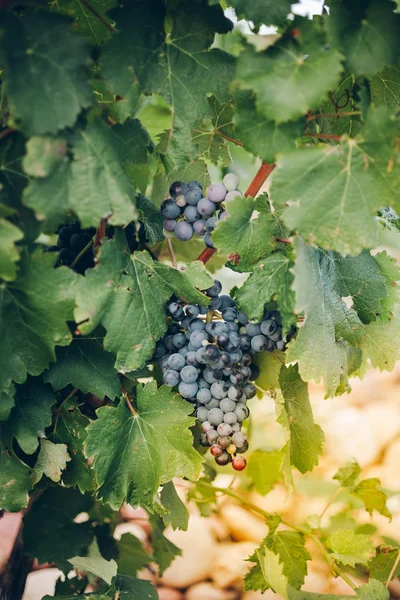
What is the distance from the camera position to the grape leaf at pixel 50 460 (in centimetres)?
87

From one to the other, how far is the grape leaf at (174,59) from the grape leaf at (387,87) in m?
0.24

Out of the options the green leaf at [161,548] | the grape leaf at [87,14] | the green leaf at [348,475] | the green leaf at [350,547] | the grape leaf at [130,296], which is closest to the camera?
the grape leaf at [130,296]

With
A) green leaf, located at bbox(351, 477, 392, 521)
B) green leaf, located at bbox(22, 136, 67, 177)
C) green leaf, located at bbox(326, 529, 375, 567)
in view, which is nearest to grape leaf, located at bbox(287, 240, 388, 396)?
green leaf, located at bbox(22, 136, 67, 177)

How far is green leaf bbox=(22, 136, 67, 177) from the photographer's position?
64 cm

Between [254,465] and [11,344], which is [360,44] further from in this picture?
[254,465]

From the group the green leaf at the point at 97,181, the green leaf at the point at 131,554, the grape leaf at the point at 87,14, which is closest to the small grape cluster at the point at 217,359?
the green leaf at the point at 97,181

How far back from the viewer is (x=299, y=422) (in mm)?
962

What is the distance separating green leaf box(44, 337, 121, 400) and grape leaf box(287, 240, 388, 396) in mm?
289

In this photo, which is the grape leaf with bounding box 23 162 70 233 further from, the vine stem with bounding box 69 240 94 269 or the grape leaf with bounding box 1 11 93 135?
the vine stem with bounding box 69 240 94 269

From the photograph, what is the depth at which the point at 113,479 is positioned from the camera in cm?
86

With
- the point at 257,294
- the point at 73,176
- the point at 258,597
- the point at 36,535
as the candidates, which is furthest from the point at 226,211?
the point at 258,597

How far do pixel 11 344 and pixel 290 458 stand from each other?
52 centimetres

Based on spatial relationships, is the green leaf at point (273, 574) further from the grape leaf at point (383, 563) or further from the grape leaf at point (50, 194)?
the grape leaf at point (50, 194)

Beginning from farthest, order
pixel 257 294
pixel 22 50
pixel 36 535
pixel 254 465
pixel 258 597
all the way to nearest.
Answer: pixel 254 465
pixel 258 597
pixel 36 535
pixel 257 294
pixel 22 50
